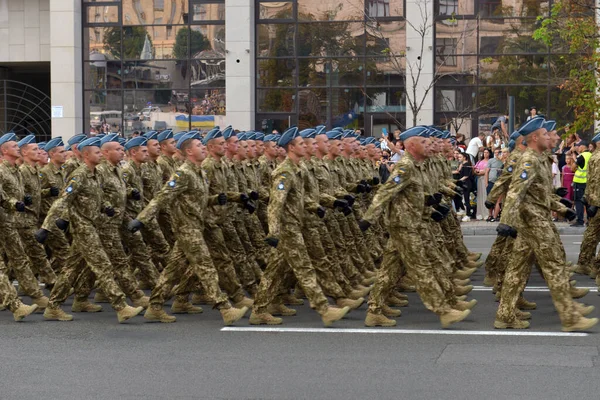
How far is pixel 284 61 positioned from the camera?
3156cm

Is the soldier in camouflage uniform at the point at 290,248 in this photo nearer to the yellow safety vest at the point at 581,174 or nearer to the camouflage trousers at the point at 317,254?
the camouflage trousers at the point at 317,254

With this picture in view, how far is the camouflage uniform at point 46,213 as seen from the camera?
46.5ft

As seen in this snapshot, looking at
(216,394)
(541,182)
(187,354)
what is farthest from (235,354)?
(541,182)

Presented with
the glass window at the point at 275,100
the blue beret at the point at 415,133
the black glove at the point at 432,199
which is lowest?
the black glove at the point at 432,199

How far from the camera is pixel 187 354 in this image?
9.72 meters

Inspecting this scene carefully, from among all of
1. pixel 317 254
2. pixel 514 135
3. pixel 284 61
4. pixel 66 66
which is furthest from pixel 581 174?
pixel 66 66

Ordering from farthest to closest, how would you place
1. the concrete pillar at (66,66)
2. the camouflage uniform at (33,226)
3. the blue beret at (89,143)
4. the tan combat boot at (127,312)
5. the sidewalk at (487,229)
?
the concrete pillar at (66,66) → the sidewalk at (487,229) → the camouflage uniform at (33,226) → the blue beret at (89,143) → the tan combat boot at (127,312)

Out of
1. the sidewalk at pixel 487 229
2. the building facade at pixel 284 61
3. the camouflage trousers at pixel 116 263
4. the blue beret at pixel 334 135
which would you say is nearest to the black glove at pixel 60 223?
the camouflage trousers at pixel 116 263

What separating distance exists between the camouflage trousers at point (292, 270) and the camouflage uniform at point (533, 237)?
1.76 meters

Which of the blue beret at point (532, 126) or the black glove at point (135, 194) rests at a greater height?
the blue beret at point (532, 126)

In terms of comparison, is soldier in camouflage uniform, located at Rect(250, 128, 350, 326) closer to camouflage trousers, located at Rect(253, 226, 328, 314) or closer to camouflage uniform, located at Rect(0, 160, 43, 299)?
camouflage trousers, located at Rect(253, 226, 328, 314)

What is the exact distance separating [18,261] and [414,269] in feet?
14.3

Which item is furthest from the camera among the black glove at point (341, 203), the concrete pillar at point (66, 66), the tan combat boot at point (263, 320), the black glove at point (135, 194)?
the concrete pillar at point (66, 66)

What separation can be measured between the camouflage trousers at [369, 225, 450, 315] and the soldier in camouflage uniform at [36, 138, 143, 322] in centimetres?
242
